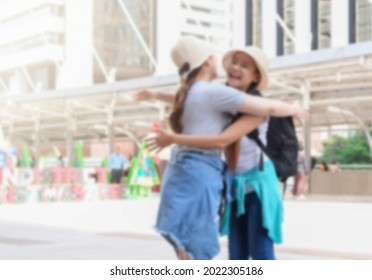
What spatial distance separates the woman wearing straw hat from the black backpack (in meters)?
0.15

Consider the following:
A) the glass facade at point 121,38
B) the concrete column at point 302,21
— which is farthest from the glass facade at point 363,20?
the concrete column at point 302,21

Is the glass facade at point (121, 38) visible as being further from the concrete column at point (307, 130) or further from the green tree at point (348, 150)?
the concrete column at point (307, 130)

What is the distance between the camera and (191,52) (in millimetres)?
3266

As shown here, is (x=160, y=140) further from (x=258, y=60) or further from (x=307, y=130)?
(x=307, y=130)

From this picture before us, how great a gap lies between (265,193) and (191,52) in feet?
2.21

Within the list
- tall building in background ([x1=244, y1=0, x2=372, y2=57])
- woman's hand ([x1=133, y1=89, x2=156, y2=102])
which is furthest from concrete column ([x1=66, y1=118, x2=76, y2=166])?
woman's hand ([x1=133, y1=89, x2=156, y2=102])

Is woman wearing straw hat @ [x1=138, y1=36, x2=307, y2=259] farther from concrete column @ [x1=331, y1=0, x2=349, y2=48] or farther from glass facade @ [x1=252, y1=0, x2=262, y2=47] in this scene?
glass facade @ [x1=252, y1=0, x2=262, y2=47]

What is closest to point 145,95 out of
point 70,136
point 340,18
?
point 70,136

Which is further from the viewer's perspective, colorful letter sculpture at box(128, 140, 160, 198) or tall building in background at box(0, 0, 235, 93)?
tall building in background at box(0, 0, 235, 93)

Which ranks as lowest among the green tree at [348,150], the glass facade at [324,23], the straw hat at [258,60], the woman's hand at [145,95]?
the green tree at [348,150]

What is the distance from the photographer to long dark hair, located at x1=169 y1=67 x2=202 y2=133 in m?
3.27

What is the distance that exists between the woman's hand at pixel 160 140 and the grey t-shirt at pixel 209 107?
10cm

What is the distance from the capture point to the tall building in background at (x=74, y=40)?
6162cm
